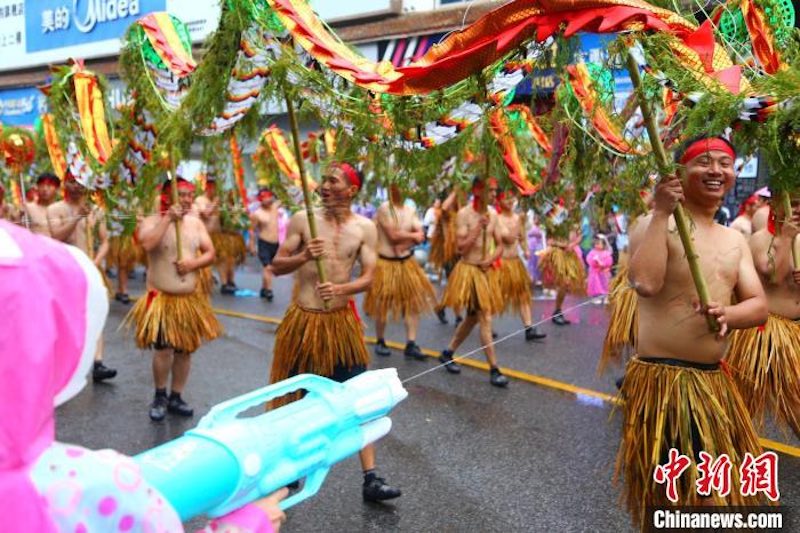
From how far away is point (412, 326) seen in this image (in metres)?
7.68

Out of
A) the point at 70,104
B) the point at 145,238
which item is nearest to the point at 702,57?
the point at 145,238

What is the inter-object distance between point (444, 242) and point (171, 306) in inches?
223

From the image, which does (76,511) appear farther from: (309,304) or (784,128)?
(309,304)

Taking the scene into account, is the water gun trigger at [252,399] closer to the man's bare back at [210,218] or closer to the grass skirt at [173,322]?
the grass skirt at [173,322]

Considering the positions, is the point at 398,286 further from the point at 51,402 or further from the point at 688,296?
the point at 51,402

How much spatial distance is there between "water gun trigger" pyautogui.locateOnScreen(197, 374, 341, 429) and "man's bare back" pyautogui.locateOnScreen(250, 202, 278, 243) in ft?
33.9

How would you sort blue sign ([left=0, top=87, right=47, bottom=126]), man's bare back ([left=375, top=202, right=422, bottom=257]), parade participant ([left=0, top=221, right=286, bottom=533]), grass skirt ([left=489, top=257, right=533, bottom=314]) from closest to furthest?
parade participant ([left=0, top=221, right=286, bottom=533]) → grass skirt ([left=489, top=257, right=533, bottom=314]) → man's bare back ([left=375, top=202, right=422, bottom=257]) → blue sign ([left=0, top=87, right=47, bottom=126])

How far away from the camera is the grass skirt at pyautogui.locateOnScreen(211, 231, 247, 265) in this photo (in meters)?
11.9

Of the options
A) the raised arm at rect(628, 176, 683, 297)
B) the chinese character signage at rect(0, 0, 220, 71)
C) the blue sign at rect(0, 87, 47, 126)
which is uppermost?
the chinese character signage at rect(0, 0, 220, 71)

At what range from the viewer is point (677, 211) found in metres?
2.79

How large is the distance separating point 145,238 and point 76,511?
456cm

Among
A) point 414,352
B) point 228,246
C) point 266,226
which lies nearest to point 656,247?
point 414,352

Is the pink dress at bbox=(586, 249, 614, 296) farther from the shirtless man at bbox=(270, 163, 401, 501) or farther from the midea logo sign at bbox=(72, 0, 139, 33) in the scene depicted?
the midea logo sign at bbox=(72, 0, 139, 33)

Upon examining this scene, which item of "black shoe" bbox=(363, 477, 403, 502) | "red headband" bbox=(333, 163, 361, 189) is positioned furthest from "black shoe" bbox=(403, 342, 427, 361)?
"black shoe" bbox=(363, 477, 403, 502)
